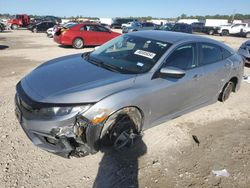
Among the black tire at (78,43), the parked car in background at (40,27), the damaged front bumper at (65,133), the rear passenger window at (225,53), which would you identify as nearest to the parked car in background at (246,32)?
the parked car in background at (40,27)

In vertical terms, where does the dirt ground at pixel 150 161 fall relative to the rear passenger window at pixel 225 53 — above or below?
below

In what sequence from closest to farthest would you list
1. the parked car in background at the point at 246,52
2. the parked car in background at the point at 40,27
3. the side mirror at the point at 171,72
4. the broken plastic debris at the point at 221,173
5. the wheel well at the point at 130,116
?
the wheel well at the point at 130,116 < the broken plastic debris at the point at 221,173 < the side mirror at the point at 171,72 < the parked car in background at the point at 246,52 < the parked car in background at the point at 40,27

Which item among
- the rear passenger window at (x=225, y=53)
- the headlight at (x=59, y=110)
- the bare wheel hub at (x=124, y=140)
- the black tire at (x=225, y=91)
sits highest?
the rear passenger window at (x=225, y=53)

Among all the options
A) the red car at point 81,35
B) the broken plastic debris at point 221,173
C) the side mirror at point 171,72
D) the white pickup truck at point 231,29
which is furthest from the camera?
the white pickup truck at point 231,29

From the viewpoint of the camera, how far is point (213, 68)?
4.75 meters

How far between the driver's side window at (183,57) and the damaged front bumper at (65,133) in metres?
1.66

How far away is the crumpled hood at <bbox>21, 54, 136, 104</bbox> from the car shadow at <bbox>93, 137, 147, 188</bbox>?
0.96 meters

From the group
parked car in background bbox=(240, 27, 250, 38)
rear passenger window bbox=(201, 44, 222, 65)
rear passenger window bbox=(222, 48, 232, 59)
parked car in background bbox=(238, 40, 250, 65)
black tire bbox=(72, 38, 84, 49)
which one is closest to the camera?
rear passenger window bbox=(201, 44, 222, 65)

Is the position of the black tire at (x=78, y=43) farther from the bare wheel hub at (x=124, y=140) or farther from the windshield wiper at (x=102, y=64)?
the bare wheel hub at (x=124, y=140)

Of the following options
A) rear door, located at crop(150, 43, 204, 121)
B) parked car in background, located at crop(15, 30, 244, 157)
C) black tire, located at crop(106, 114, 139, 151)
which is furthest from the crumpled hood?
rear door, located at crop(150, 43, 204, 121)

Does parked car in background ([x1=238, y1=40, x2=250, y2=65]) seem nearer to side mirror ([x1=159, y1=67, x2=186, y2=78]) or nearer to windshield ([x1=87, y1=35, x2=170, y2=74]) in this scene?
windshield ([x1=87, y1=35, x2=170, y2=74])

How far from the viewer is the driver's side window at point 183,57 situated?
402 centimetres

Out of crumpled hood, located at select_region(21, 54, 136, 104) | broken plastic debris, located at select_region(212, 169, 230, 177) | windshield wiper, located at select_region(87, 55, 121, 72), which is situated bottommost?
broken plastic debris, located at select_region(212, 169, 230, 177)

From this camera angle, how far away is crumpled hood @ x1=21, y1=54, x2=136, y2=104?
10.1ft
